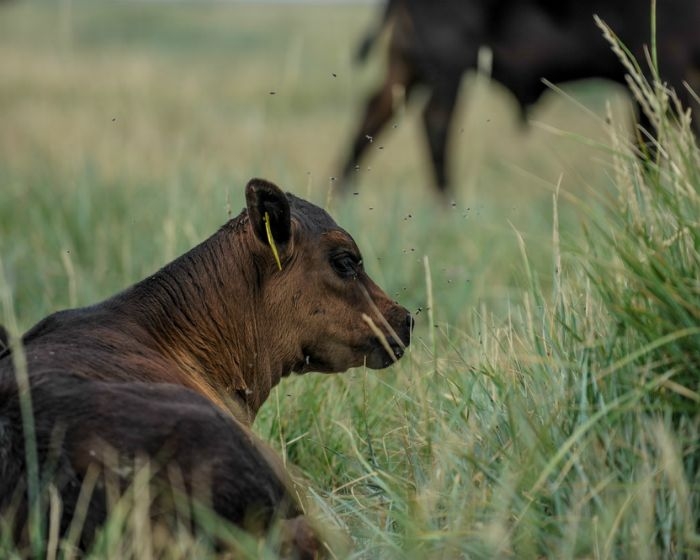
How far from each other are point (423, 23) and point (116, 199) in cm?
342

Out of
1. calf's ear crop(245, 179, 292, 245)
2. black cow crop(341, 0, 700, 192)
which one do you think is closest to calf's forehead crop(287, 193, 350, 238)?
calf's ear crop(245, 179, 292, 245)

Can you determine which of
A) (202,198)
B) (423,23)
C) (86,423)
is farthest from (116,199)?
(86,423)

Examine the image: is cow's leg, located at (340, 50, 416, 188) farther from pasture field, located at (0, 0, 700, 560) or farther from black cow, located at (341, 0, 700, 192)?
pasture field, located at (0, 0, 700, 560)

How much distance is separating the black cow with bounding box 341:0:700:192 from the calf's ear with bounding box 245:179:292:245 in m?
5.91

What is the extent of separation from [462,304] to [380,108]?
4267 millimetres

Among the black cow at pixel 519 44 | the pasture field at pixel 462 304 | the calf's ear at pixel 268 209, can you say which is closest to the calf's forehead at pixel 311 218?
the calf's ear at pixel 268 209

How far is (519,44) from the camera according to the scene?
36.1ft

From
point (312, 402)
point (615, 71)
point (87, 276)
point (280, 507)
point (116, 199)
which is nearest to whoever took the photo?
point (280, 507)

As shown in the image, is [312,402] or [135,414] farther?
[312,402]

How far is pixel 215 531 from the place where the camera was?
3.45 m

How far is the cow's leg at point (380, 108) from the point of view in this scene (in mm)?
11523

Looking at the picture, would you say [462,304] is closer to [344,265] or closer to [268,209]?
[344,265]

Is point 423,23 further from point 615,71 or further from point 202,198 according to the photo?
point 202,198

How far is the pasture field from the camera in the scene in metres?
3.58
